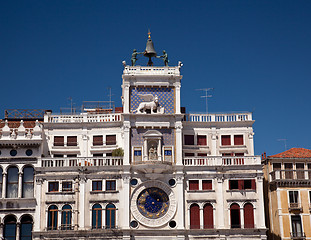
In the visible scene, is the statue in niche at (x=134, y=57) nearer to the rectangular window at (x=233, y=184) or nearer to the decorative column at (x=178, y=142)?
the decorative column at (x=178, y=142)

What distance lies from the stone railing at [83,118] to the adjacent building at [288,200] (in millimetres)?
19096

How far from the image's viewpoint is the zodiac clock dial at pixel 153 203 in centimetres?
6378

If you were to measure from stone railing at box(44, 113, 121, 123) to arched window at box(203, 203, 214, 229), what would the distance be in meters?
14.5

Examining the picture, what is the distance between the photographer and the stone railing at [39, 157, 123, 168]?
211 feet

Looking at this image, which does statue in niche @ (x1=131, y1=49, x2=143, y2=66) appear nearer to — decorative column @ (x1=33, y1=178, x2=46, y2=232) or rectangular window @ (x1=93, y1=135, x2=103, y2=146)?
rectangular window @ (x1=93, y1=135, x2=103, y2=146)

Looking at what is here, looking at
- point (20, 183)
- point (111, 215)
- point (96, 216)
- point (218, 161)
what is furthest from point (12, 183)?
point (218, 161)

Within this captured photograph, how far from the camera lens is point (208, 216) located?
64.2 metres

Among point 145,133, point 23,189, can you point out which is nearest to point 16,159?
point 23,189

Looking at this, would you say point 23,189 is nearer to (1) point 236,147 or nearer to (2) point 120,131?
(2) point 120,131

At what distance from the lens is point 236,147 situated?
69.2 metres

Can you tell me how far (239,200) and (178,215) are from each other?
22.7ft

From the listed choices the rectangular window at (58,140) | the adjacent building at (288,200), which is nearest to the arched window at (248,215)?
the adjacent building at (288,200)

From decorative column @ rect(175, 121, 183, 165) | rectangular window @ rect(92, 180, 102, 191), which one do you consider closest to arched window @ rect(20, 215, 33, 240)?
rectangular window @ rect(92, 180, 102, 191)

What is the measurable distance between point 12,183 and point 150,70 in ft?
65.7
